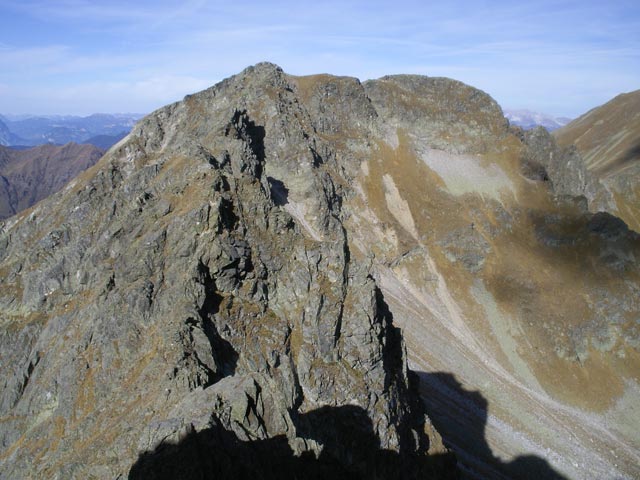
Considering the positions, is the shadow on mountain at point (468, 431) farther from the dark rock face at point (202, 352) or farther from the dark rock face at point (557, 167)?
the dark rock face at point (557, 167)

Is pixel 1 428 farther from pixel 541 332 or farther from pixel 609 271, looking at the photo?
pixel 609 271

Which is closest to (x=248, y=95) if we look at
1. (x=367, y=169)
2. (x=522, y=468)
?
(x=367, y=169)

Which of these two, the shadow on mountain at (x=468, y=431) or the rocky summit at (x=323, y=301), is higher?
the rocky summit at (x=323, y=301)

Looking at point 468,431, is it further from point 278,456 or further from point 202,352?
point 278,456

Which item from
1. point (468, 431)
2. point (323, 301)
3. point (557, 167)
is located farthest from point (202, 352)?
point (557, 167)

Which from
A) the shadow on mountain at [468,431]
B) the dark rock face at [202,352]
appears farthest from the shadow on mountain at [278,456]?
the shadow on mountain at [468,431]
